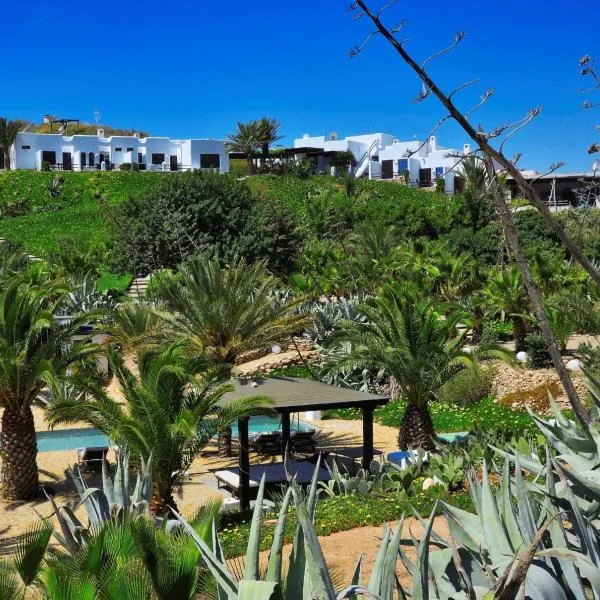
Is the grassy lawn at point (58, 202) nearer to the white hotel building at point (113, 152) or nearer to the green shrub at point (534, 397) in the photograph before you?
the white hotel building at point (113, 152)

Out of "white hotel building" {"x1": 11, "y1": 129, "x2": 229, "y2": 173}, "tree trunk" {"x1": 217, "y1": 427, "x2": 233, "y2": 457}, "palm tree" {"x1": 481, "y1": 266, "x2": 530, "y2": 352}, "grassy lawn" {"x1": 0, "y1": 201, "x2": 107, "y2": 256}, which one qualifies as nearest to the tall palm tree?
"tree trunk" {"x1": 217, "y1": 427, "x2": 233, "y2": 457}

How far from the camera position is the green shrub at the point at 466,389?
20859mm

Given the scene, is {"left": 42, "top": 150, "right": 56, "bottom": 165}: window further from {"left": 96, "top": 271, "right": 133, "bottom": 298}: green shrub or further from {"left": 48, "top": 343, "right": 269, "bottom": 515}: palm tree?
{"left": 48, "top": 343, "right": 269, "bottom": 515}: palm tree

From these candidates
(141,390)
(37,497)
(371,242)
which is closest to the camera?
(141,390)

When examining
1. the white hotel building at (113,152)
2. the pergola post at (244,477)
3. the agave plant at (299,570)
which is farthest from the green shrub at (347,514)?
the white hotel building at (113,152)

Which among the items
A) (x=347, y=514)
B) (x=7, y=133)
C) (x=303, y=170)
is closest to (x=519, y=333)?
(x=347, y=514)

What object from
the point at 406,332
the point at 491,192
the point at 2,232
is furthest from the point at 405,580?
the point at 2,232

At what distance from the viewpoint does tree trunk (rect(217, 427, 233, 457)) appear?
57.8 feet

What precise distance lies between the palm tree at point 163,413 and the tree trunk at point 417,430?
3.64 m

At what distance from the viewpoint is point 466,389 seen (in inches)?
822

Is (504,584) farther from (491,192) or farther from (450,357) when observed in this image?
(450,357)

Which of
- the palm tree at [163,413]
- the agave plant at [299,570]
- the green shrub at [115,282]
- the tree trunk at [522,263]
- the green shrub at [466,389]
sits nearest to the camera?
the agave plant at [299,570]

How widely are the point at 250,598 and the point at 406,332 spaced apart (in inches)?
496

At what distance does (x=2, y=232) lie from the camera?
55.7m
